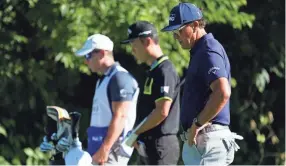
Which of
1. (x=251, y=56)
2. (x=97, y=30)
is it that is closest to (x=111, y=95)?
(x=97, y=30)

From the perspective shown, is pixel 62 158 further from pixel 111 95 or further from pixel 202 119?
pixel 202 119

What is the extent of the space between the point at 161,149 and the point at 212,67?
54.0 inches

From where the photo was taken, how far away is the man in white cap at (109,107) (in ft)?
19.8

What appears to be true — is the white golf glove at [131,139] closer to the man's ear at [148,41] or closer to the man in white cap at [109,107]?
the man in white cap at [109,107]

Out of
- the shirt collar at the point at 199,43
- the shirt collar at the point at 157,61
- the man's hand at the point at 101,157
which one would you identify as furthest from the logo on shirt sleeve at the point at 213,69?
the man's hand at the point at 101,157

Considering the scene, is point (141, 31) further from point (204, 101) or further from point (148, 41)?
point (204, 101)

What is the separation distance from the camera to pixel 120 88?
6.06 meters

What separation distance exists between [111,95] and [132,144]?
0.38 meters

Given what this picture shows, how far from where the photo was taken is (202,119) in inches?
186

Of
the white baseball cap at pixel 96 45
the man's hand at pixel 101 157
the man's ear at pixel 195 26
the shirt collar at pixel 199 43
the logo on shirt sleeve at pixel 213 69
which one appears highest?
the man's ear at pixel 195 26

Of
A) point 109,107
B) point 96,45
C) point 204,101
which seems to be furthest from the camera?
point 96,45

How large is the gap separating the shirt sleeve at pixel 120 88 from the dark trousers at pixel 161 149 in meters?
0.34

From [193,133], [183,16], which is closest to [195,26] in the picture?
Result: [183,16]

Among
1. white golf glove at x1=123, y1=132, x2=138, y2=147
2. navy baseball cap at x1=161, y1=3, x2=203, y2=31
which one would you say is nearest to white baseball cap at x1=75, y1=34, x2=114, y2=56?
white golf glove at x1=123, y1=132, x2=138, y2=147
